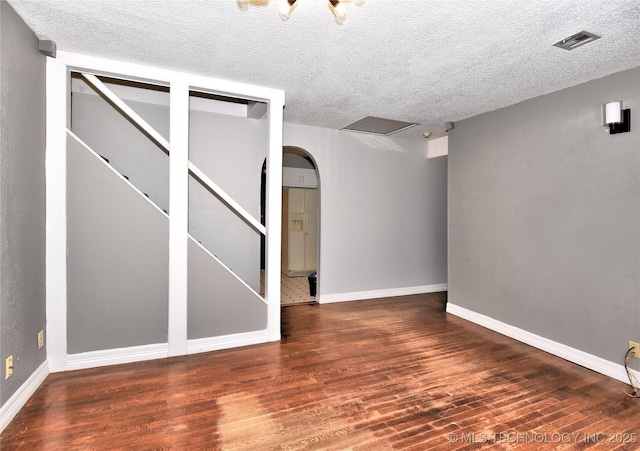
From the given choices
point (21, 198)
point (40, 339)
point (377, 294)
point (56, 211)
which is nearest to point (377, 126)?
point (377, 294)

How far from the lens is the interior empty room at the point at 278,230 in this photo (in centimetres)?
219

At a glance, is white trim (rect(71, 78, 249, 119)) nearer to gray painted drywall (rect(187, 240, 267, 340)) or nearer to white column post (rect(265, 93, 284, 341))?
white column post (rect(265, 93, 284, 341))

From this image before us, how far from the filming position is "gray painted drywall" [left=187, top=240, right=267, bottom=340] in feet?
10.9

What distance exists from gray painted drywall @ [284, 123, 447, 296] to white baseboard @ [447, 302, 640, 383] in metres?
1.40

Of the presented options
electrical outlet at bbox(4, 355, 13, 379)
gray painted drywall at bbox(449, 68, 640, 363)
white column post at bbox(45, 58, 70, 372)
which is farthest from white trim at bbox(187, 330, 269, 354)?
gray painted drywall at bbox(449, 68, 640, 363)

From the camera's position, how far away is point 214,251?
441 centimetres

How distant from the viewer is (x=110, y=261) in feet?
9.90

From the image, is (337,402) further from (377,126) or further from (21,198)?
(377,126)

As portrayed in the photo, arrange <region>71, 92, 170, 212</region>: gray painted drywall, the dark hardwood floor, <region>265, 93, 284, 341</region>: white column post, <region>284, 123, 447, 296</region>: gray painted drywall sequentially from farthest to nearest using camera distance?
1. <region>284, 123, 447, 296</region>: gray painted drywall
2. <region>71, 92, 170, 212</region>: gray painted drywall
3. <region>265, 93, 284, 341</region>: white column post
4. the dark hardwood floor

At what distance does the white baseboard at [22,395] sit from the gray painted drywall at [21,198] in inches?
1.7

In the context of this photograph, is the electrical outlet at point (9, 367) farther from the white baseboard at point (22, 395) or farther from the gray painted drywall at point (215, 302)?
the gray painted drywall at point (215, 302)

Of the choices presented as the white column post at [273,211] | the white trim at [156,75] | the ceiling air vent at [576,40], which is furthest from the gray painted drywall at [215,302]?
the ceiling air vent at [576,40]

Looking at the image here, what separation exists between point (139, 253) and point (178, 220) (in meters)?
0.45

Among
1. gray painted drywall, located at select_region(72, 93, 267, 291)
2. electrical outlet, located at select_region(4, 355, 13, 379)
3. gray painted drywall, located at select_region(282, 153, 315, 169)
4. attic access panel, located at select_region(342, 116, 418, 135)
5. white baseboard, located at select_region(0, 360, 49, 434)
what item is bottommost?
white baseboard, located at select_region(0, 360, 49, 434)
